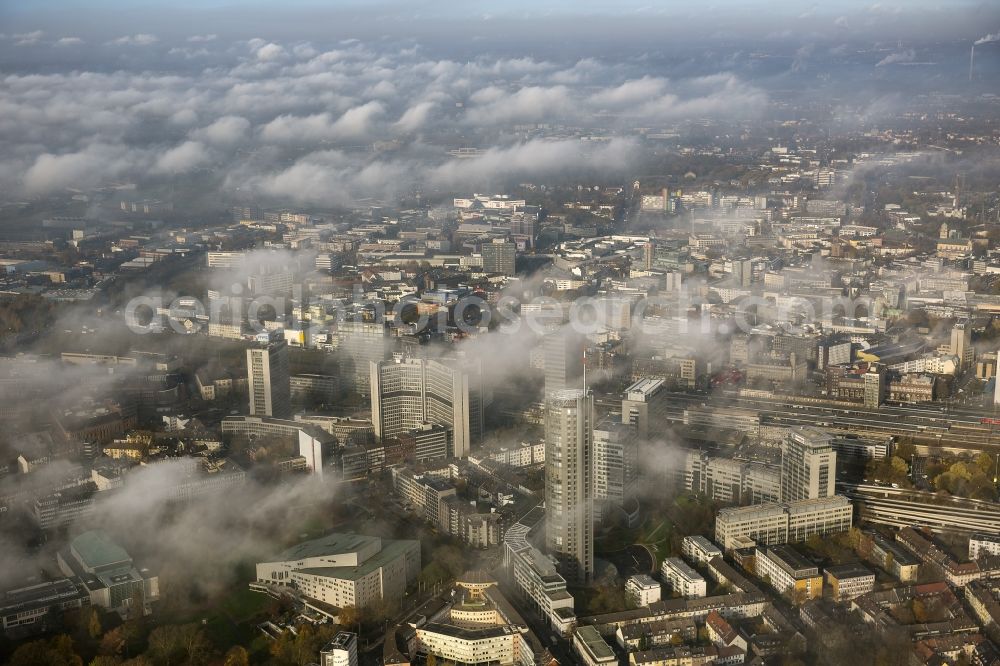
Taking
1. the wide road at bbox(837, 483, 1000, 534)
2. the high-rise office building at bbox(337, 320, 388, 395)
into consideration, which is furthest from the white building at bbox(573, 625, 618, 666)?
the high-rise office building at bbox(337, 320, 388, 395)

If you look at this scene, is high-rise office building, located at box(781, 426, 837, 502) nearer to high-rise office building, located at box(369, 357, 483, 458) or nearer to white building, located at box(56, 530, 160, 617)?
high-rise office building, located at box(369, 357, 483, 458)

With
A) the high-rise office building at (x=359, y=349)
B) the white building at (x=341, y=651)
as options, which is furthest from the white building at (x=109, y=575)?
the high-rise office building at (x=359, y=349)

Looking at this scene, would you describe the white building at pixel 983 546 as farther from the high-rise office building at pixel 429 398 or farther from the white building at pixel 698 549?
the high-rise office building at pixel 429 398

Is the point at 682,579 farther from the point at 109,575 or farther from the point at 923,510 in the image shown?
the point at 109,575

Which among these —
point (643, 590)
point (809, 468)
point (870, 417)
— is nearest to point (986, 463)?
point (870, 417)

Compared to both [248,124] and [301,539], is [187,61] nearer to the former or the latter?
[248,124]
